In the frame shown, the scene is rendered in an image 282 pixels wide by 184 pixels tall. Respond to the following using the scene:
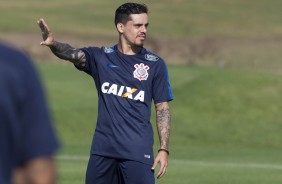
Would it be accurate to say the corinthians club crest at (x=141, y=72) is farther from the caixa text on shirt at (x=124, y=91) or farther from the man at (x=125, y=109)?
the caixa text on shirt at (x=124, y=91)

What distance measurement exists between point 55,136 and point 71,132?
2228 cm

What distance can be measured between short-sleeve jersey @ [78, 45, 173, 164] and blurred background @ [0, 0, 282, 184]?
0.89 meters

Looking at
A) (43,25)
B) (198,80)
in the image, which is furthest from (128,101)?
(198,80)

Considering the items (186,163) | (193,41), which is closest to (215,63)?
(193,41)

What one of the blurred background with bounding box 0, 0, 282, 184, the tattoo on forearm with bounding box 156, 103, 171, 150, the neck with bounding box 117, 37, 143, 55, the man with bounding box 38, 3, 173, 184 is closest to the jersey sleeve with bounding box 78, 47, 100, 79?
the man with bounding box 38, 3, 173, 184

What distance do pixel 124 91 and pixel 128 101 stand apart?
0.33 ft

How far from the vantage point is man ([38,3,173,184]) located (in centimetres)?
870

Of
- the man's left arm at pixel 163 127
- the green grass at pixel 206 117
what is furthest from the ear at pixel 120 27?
the green grass at pixel 206 117

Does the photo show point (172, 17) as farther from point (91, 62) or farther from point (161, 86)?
point (161, 86)

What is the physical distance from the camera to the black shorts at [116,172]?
870 cm

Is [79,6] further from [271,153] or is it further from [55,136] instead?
[55,136]

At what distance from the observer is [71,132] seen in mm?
26016

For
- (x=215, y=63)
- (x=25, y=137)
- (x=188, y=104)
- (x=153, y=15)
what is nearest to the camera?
(x=25, y=137)

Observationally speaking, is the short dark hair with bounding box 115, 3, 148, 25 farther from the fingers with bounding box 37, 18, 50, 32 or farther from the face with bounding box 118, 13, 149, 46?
the fingers with bounding box 37, 18, 50, 32
